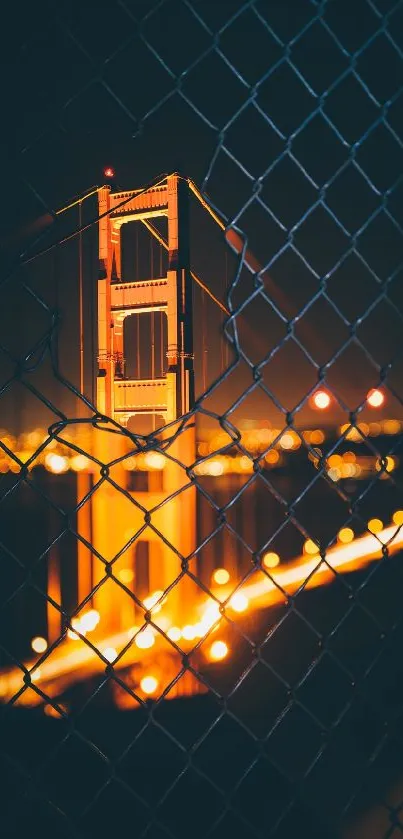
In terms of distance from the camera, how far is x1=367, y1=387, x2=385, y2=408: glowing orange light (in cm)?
127

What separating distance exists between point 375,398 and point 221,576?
32726 millimetres

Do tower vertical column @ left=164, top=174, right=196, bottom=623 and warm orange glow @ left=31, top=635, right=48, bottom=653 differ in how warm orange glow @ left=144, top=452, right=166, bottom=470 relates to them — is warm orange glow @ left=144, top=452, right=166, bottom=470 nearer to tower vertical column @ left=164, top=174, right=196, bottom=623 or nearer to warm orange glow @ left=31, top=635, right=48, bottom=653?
tower vertical column @ left=164, top=174, right=196, bottom=623

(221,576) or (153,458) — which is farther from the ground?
(221,576)

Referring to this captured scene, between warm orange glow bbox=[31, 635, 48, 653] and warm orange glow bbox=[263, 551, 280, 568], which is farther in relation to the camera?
warm orange glow bbox=[263, 551, 280, 568]

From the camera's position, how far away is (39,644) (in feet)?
71.1

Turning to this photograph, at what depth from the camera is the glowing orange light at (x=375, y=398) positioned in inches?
50.0

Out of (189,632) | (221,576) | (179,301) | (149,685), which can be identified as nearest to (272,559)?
(221,576)

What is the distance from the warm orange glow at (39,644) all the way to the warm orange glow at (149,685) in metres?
7.63

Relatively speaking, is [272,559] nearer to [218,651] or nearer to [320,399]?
[218,651]

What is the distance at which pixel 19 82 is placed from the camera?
95cm

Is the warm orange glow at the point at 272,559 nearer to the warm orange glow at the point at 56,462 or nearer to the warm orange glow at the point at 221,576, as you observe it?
the warm orange glow at the point at 221,576

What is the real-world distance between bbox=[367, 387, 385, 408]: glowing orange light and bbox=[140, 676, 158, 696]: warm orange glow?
1356 cm

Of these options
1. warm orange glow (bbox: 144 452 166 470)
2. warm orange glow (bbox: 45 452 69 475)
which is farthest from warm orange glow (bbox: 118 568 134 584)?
warm orange glow (bbox: 45 452 69 475)

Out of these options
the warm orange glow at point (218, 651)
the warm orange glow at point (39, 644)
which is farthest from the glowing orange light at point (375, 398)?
the warm orange glow at point (39, 644)
